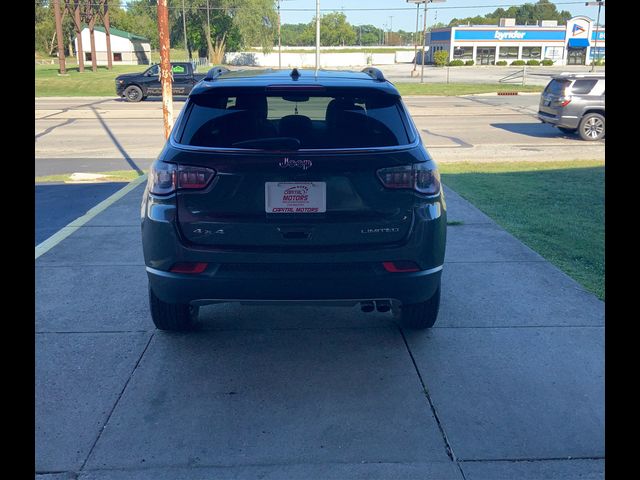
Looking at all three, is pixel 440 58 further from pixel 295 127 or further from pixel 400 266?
pixel 400 266

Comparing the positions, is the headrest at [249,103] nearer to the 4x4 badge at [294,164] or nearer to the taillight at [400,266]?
the 4x4 badge at [294,164]

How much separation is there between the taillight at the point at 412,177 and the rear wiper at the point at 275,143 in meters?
0.52

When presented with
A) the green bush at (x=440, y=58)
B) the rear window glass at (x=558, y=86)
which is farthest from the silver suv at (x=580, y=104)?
the green bush at (x=440, y=58)

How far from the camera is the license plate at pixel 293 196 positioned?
3.83 meters

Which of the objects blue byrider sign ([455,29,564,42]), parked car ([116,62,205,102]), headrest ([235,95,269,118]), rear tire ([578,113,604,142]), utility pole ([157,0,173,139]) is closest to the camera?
headrest ([235,95,269,118])

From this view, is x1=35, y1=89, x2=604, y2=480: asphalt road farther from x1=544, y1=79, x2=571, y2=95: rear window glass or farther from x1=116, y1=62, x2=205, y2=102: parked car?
x1=116, y1=62, x2=205, y2=102: parked car

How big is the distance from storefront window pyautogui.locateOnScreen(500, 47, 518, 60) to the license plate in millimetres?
89776

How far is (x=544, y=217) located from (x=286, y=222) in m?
5.63

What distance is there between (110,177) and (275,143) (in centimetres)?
876

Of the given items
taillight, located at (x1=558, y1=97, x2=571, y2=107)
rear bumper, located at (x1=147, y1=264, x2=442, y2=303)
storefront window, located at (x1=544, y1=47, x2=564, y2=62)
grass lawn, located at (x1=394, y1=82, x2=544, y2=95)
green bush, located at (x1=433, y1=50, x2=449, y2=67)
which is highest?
storefront window, located at (x1=544, y1=47, x2=564, y2=62)

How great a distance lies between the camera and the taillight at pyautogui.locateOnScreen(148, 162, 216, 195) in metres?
3.86

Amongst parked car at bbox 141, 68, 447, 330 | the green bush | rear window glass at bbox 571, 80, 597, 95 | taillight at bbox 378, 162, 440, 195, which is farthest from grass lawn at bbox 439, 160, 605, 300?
the green bush
